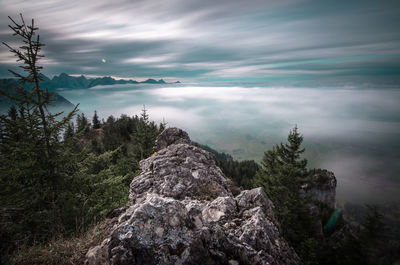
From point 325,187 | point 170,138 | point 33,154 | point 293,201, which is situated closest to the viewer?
point 33,154

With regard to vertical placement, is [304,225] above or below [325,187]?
above

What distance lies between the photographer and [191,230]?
5211 millimetres

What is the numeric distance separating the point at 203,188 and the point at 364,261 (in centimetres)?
2964

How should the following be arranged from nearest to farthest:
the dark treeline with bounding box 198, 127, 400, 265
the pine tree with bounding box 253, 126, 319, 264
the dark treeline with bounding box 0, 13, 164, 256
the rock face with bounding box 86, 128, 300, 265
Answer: the rock face with bounding box 86, 128, 300, 265 < the dark treeline with bounding box 0, 13, 164, 256 < the pine tree with bounding box 253, 126, 319, 264 < the dark treeline with bounding box 198, 127, 400, 265

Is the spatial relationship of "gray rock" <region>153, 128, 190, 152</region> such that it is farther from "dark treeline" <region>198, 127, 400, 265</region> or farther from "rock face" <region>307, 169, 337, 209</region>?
"rock face" <region>307, 169, 337, 209</region>

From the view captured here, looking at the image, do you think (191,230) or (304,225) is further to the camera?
(304,225)

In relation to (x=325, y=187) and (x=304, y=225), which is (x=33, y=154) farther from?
(x=325, y=187)

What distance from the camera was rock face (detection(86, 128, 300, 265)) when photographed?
4.63 metres

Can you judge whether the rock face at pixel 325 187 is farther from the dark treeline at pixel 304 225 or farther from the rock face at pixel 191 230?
the rock face at pixel 191 230

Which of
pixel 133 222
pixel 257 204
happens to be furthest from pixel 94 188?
pixel 257 204

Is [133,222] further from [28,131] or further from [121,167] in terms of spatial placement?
[121,167]

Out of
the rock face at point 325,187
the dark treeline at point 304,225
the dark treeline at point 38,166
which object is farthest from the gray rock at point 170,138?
the rock face at point 325,187

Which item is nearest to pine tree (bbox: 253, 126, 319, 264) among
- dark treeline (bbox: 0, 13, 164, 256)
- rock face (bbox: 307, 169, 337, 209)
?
dark treeline (bbox: 0, 13, 164, 256)

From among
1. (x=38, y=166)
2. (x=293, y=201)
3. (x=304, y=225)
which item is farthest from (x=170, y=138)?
(x=304, y=225)
